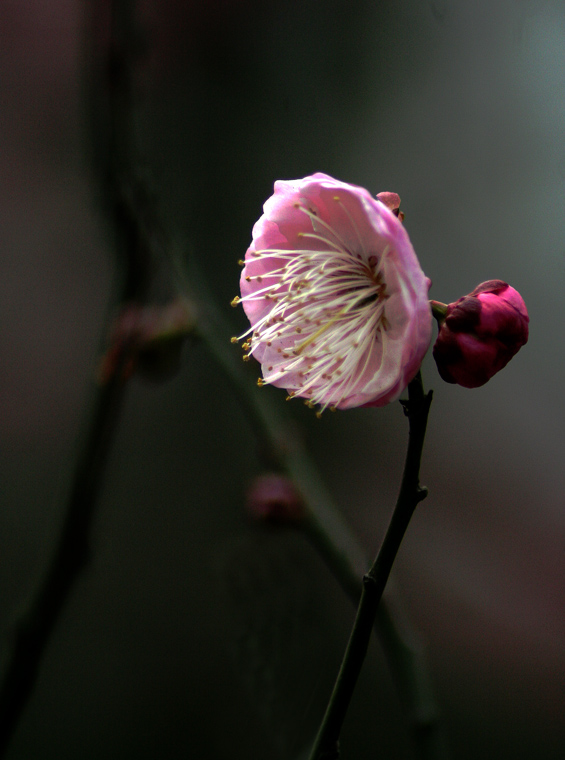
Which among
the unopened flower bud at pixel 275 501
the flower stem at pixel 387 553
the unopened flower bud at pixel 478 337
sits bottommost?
the unopened flower bud at pixel 275 501

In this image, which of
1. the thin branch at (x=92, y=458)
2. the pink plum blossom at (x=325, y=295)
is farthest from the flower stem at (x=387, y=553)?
the thin branch at (x=92, y=458)

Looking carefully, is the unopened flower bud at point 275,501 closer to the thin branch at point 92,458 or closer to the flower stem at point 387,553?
the thin branch at point 92,458

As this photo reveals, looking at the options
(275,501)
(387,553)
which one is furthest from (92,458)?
(387,553)

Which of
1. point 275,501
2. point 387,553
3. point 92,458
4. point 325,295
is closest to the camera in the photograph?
point 387,553

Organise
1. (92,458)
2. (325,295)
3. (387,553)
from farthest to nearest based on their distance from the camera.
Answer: (92,458), (325,295), (387,553)

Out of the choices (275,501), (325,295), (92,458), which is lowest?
(275,501)

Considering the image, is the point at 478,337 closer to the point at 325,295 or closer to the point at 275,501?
the point at 325,295

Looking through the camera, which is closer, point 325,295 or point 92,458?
point 325,295

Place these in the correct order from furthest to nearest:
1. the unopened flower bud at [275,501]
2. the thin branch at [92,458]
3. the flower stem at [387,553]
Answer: the unopened flower bud at [275,501] → the thin branch at [92,458] → the flower stem at [387,553]
